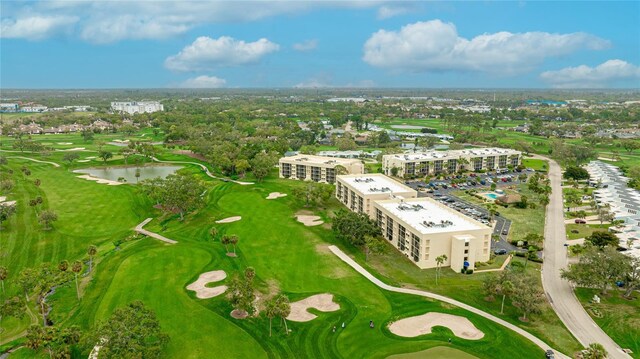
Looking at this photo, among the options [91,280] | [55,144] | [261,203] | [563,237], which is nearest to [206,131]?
[55,144]

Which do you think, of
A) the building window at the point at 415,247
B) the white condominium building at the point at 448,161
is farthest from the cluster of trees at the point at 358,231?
the white condominium building at the point at 448,161

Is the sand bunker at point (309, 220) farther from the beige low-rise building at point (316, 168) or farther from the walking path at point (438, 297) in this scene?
the beige low-rise building at point (316, 168)

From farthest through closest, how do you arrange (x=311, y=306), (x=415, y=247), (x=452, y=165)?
(x=452, y=165) → (x=415, y=247) → (x=311, y=306)

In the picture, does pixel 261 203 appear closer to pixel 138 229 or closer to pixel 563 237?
pixel 138 229

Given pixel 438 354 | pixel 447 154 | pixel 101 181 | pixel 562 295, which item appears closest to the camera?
pixel 438 354

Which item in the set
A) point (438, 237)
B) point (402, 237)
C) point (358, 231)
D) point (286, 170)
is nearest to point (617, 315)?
point (438, 237)

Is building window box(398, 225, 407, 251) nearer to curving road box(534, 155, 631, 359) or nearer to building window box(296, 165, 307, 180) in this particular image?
curving road box(534, 155, 631, 359)

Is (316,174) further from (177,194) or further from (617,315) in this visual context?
(617,315)
